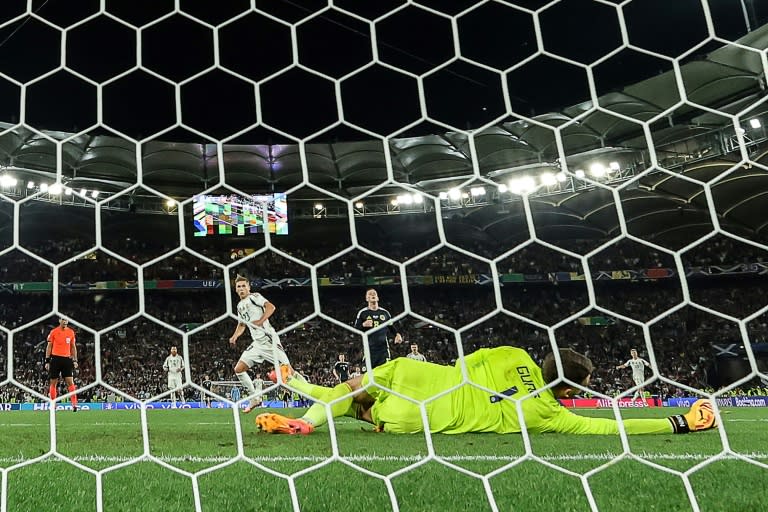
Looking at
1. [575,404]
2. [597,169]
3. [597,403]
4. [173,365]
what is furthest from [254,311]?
[597,169]

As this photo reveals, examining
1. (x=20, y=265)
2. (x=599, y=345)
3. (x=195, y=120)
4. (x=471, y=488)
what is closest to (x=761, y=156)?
(x=599, y=345)

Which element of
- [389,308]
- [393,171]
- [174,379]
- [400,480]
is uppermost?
[400,480]

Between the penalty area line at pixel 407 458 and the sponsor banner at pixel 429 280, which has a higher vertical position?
the penalty area line at pixel 407 458

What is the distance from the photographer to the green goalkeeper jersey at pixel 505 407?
2553mm

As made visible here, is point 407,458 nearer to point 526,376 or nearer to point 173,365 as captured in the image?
point 526,376

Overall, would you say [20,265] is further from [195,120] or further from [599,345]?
[599,345]

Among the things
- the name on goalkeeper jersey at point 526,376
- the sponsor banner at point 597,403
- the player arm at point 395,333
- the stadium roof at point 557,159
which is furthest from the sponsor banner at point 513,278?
the name on goalkeeper jersey at point 526,376

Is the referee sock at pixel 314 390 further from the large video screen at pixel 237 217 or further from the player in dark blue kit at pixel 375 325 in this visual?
the large video screen at pixel 237 217

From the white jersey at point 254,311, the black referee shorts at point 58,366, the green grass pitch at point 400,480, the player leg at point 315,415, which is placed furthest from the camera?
the black referee shorts at point 58,366

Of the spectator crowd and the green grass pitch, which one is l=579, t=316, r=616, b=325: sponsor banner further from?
the green grass pitch

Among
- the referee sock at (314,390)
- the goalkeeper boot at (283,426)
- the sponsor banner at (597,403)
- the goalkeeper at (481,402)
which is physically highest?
the goalkeeper at (481,402)

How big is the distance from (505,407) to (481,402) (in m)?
0.12

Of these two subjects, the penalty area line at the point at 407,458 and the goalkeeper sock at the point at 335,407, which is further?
the goalkeeper sock at the point at 335,407

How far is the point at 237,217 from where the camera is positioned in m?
8.10
